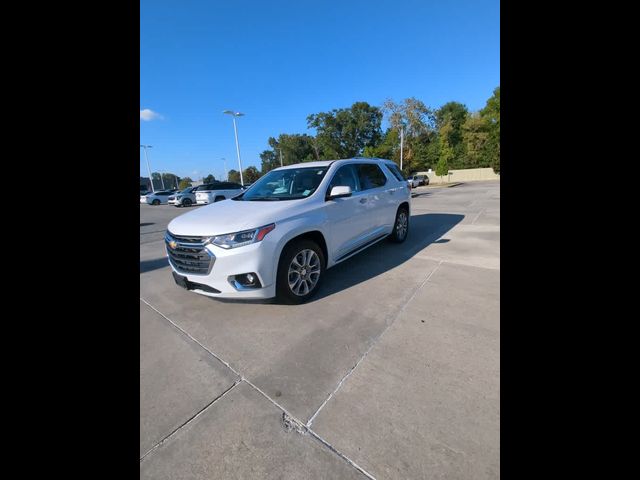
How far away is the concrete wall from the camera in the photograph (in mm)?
41500

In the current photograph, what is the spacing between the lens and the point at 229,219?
3.03m

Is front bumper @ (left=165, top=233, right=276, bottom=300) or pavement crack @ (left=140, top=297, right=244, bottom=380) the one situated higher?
front bumper @ (left=165, top=233, right=276, bottom=300)

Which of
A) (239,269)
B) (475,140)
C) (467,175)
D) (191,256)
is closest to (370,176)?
(239,269)

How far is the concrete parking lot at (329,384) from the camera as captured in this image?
5.14 feet

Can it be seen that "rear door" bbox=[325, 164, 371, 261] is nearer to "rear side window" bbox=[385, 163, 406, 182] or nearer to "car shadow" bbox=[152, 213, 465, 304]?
"car shadow" bbox=[152, 213, 465, 304]

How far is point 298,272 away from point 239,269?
28.1 inches

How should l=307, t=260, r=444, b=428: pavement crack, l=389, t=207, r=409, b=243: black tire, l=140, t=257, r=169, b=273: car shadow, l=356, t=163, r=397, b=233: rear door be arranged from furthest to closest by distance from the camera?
l=389, t=207, r=409, b=243: black tire, l=140, t=257, r=169, b=273: car shadow, l=356, t=163, r=397, b=233: rear door, l=307, t=260, r=444, b=428: pavement crack

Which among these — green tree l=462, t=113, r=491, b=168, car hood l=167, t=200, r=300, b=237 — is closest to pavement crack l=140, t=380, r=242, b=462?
car hood l=167, t=200, r=300, b=237

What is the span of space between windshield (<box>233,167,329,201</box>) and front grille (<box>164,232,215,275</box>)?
116 cm

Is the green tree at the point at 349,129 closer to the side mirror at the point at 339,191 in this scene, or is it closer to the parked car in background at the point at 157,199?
the parked car in background at the point at 157,199

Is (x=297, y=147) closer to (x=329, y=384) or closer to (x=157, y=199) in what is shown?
(x=157, y=199)

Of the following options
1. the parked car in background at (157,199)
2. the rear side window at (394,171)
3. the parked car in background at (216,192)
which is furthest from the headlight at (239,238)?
the parked car in background at (157,199)
